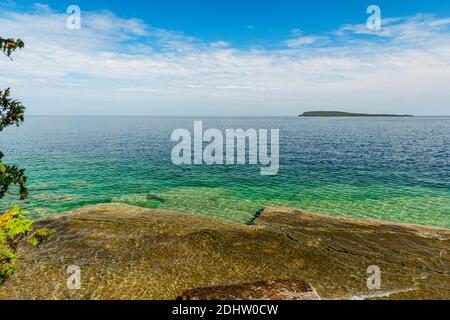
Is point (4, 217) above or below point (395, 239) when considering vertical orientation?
above

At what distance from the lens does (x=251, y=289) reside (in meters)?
14.7

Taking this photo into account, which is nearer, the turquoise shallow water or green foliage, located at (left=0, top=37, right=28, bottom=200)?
green foliage, located at (left=0, top=37, right=28, bottom=200)

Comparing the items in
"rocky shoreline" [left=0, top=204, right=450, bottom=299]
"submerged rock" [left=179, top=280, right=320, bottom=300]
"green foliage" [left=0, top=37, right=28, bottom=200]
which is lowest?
"rocky shoreline" [left=0, top=204, right=450, bottom=299]

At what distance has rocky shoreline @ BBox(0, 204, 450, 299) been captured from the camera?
17.4 m

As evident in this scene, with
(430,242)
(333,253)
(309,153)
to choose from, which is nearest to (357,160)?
(309,153)

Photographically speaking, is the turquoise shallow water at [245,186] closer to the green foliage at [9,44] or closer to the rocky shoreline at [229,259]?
the rocky shoreline at [229,259]

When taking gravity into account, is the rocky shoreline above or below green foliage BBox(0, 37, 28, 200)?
below

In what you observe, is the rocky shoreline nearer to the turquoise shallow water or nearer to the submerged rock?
the submerged rock

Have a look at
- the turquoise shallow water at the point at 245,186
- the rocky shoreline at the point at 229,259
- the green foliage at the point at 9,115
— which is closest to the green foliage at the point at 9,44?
the green foliage at the point at 9,115

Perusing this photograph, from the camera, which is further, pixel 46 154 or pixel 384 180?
pixel 46 154

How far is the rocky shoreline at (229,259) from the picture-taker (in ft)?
57.1

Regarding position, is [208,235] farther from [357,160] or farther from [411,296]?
[357,160]

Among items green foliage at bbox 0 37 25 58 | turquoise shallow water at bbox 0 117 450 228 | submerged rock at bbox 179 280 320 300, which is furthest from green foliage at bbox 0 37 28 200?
turquoise shallow water at bbox 0 117 450 228
